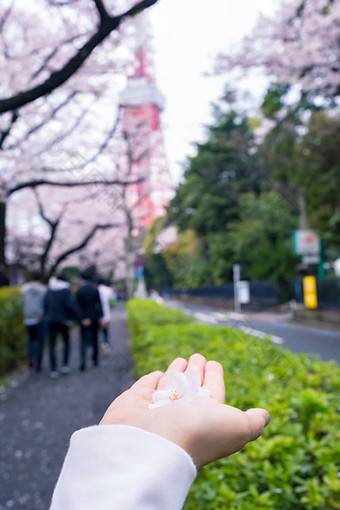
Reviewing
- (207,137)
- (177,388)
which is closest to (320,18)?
(177,388)

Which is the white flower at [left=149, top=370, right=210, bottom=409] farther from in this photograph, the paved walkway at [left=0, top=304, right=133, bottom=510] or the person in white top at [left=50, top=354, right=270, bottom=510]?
the paved walkway at [left=0, top=304, right=133, bottom=510]

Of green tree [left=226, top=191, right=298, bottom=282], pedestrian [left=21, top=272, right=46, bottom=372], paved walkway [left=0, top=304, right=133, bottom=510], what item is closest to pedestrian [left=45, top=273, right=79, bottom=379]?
paved walkway [left=0, top=304, right=133, bottom=510]

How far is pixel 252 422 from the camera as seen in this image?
86cm

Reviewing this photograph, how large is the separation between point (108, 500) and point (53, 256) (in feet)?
65.2

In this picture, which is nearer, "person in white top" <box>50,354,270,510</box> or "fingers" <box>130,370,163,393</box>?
"person in white top" <box>50,354,270,510</box>

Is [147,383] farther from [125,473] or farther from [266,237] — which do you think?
[266,237]

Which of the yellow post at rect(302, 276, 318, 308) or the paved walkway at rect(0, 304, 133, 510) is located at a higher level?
the yellow post at rect(302, 276, 318, 308)

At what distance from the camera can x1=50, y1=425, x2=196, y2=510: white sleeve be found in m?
0.70

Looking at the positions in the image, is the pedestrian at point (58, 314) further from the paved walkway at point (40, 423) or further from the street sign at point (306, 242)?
the street sign at point (306, 242)

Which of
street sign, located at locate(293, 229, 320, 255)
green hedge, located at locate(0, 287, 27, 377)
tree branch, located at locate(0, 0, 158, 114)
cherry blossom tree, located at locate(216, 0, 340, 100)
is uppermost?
cherry blossom tree, located at locate(216, 0, 340, 100)

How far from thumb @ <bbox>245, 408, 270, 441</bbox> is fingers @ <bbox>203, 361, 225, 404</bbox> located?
0.09 m

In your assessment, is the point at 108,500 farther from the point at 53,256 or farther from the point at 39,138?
the point at 53,256

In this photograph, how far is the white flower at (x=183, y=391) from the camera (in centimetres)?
92

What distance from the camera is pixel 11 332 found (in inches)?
300
